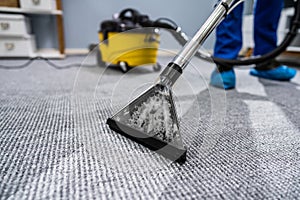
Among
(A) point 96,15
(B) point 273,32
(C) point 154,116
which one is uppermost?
(A) point 96,15

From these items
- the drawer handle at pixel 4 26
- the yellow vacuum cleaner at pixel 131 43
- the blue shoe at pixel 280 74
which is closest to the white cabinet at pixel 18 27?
the drawer handle at pixel 4 26

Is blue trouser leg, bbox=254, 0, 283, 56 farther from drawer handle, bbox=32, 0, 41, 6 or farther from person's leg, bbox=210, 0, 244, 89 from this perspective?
drawer handle, bbox=32, 0, 41, 6

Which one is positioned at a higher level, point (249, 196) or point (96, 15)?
point (96, 15)

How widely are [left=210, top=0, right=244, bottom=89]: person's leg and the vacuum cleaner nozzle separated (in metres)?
0.47

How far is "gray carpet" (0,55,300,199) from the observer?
27 cm

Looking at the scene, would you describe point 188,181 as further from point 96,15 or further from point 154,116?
point 96,15

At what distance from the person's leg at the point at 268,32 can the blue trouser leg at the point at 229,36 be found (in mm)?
263

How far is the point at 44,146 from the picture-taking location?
1.16 ft

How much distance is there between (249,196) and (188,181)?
78 millimetres

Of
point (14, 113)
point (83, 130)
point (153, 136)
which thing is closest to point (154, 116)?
point (153, 136)

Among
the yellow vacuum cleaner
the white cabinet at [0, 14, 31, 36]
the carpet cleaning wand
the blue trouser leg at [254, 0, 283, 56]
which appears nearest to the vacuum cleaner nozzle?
the carpet cleaning wand

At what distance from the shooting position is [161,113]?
354mm

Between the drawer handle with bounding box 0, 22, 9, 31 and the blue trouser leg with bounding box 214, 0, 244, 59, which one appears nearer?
the blue trouser leg with bounding box 214, 0, 244, 59

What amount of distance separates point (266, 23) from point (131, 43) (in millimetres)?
738
